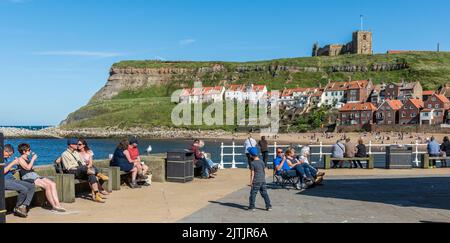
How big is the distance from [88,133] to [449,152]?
145m

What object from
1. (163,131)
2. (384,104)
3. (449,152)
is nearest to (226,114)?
(163,131)

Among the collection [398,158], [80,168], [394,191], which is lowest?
[394,191]

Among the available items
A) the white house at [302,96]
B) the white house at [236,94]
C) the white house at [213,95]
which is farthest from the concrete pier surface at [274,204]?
the white house at [213,95]

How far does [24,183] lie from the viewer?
899 cm

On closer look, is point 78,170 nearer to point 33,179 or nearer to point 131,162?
point 33,179

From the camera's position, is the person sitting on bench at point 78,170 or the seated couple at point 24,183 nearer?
the seated couple at point 24,183

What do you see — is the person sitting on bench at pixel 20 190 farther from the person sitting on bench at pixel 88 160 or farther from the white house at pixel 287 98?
the white house at pixel 287 98

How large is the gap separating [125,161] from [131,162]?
0.17 metres

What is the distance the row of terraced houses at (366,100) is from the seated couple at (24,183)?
103 meters

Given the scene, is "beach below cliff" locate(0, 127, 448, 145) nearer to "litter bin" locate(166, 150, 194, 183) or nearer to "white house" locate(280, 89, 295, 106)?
"white house" locate(280, 89, 295, 106)

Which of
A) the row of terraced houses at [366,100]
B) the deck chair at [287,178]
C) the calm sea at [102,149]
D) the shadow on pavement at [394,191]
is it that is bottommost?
the calm sea at [102,149]

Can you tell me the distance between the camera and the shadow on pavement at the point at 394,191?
1090cm

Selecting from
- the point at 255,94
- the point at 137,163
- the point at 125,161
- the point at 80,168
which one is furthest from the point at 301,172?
the point at 255,94
